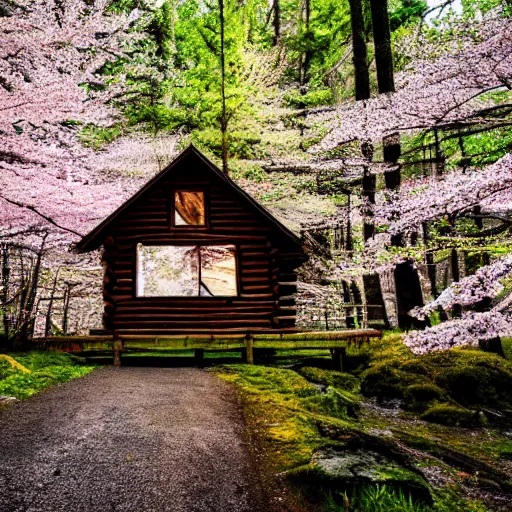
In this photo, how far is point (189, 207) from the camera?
1536cm

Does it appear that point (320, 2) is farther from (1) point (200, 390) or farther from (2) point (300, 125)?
(1) point (200, 390)

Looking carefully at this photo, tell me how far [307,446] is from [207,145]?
15.7 meters

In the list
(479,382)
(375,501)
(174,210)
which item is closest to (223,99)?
(174,210)

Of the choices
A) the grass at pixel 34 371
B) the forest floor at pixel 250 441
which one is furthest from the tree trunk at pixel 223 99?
the grass at pixel 34 371

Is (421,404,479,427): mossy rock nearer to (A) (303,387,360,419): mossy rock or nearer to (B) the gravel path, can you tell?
(A) (303,387,360,419): mossy rock

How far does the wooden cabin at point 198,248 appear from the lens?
506 inches

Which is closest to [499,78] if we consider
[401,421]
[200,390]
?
[401,421]

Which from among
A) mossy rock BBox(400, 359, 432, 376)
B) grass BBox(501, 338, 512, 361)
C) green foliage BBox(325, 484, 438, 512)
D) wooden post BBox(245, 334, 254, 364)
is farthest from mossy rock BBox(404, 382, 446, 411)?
green foliage BBox(325, 484, 438, 512)

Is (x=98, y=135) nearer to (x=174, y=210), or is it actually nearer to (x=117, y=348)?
(x=174, y=210)

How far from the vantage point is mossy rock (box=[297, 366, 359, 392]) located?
11477 millimetres

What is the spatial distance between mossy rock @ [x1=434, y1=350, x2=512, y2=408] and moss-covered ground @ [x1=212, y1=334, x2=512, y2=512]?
25 mm

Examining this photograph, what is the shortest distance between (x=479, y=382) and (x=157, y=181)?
10.6 m

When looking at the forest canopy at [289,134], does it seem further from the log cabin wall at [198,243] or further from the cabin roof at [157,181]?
the log cabin wall at [198,243]

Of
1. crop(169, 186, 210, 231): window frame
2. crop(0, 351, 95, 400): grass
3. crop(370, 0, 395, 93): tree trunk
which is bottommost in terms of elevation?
crop(0, 351, 95, 400): grass
